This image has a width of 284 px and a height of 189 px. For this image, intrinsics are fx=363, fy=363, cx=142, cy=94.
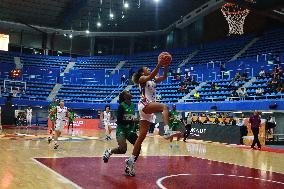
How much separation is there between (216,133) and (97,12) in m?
24.5

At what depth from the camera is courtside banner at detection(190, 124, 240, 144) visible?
872 inches

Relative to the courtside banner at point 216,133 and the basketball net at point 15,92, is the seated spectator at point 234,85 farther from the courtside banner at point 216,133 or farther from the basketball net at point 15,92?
the basketball net at point 15,92

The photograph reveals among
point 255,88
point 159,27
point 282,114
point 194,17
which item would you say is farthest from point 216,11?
point 282,114

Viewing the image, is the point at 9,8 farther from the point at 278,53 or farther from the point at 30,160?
the point at 30,160

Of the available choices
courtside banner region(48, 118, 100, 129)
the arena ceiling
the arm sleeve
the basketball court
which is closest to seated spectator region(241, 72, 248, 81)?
the basketball court

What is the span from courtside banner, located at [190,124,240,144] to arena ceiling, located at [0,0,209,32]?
17832 millimetres

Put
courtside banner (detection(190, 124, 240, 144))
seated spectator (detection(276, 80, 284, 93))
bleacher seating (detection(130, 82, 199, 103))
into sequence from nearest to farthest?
1. courtside banner (detection(190, 124, 240, 144))
2. seated spectator (detection(276, 80, 284, 93))
3. bleacher seating (detection(130, 82, 199, 103))

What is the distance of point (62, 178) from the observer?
7238mm

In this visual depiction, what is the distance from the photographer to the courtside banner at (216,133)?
22.2m

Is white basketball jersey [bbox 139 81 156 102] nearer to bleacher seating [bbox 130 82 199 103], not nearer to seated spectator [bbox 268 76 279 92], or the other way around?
seated spectator [bbox 268 76 279 92]

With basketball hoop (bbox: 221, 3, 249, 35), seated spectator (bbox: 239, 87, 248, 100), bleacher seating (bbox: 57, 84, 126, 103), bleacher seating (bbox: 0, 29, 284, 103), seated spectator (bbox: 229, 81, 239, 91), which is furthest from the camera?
bleacher seating (bbox: 57, 84, 126, 103)

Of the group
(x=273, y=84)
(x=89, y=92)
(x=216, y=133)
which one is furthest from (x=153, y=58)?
(x=216, y=133)

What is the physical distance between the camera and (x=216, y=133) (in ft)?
76.9

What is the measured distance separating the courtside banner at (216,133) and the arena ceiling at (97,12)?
1783 centimetres
